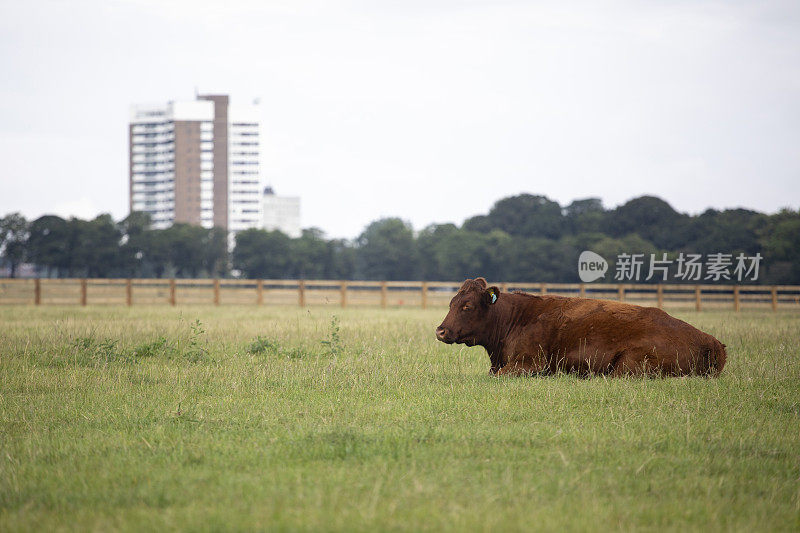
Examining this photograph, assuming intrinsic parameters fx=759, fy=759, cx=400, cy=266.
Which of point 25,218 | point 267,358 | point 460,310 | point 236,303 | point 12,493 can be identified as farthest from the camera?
point 25,218

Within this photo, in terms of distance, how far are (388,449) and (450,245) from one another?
2599 inches

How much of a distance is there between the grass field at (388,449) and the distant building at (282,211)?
175m

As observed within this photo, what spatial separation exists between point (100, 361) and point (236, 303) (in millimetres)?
21997

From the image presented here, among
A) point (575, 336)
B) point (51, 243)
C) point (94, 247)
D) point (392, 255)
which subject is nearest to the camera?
point (575, 336)

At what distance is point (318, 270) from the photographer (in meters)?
79.9

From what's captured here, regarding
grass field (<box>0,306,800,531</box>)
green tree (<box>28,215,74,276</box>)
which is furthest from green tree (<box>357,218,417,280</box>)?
grass field (<box>0,306,800,531</box>)

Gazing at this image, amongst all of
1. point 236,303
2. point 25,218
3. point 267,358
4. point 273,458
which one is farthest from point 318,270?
point 273,458

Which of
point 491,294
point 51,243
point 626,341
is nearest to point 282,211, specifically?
point 51,243

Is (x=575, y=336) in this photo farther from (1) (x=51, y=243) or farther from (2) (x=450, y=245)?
(1) (x=51, y=243)

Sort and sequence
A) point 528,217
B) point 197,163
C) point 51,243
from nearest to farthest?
point 51,243, point 528,217, point 197,163

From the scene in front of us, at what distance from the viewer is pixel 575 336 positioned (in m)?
8.52

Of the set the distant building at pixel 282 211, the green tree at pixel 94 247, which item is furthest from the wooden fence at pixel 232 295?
the distant building at pixel 282 211

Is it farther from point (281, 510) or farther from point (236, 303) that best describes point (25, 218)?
point (281, 510)

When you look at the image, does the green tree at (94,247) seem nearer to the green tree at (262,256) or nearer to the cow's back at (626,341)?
the green tree at (262,256)
